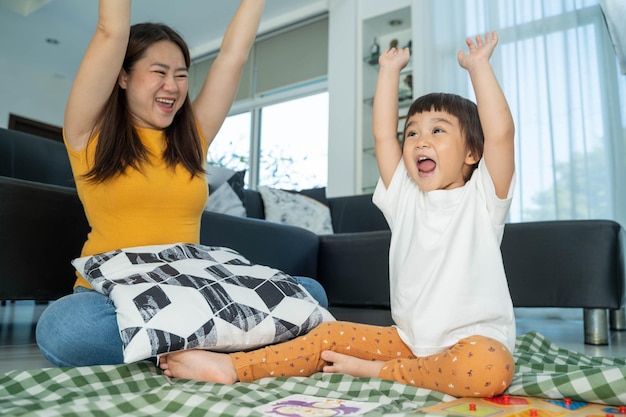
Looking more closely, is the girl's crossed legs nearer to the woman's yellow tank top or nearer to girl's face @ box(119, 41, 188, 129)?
the woman's yellow tank top

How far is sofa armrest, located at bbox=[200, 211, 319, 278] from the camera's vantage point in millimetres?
2014

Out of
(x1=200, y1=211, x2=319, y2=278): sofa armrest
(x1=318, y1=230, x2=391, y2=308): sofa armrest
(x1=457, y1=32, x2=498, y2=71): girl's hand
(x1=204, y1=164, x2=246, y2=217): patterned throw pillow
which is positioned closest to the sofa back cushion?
(x1=200, y1=211, x2=319, y2=278): sofa armrest

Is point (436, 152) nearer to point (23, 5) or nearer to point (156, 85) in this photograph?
point (156, 85)

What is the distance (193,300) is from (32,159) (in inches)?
50.8

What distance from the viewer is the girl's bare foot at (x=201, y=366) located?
102 centimetres

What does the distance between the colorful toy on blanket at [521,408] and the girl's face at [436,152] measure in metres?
0.46

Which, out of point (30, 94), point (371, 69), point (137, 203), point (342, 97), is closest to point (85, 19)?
point (30, 94)

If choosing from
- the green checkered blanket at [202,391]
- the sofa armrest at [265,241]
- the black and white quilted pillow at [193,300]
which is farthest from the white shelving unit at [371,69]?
the green checkered blanket at [202,391]

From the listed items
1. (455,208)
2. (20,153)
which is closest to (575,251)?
(455,208)

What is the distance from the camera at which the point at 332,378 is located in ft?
3.43

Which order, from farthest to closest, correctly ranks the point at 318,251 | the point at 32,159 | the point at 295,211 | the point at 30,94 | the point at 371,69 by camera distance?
1. the point at 30,94
2. the point at 371,69
3. the point at 295,211
4. the point at 318,251
5. the point at 32,159

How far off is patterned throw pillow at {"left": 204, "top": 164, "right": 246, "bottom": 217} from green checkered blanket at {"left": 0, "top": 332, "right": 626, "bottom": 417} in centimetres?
173

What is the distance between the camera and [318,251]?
8.73 ft

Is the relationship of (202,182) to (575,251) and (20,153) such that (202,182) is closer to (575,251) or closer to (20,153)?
(20,153)
